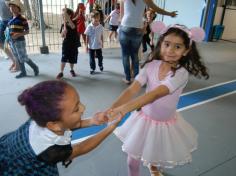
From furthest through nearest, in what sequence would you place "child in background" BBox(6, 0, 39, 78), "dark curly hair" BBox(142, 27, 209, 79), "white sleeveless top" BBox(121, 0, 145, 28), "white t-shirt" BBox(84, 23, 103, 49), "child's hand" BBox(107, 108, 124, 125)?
"white t-shirt" BBox(84, 23, 103, 49) < "child in background" BBox(6, 0, 39, 78) < "white sleeveless top" BBox(121, 0, 145, 28) < "dark curly hair" BBox(142, 27, 209, 79) < "child's hand" BBox(107, 108, 124, 125)

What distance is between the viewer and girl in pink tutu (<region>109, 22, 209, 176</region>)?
1626 millimetres

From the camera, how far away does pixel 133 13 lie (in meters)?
3.52

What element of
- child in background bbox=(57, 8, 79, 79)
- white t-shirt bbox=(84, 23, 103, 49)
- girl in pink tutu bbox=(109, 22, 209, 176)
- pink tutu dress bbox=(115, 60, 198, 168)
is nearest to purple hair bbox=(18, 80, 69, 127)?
girl in pink tutu bbox=(109, 22, 209, 176)

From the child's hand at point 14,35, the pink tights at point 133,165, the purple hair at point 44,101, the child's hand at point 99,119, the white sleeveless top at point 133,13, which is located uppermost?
the white sleeveless top at point 133,13

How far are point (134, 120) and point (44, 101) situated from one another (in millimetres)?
917

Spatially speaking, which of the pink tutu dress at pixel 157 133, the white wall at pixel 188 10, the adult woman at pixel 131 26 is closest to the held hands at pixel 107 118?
the pink tutu dress at pixel 157 133

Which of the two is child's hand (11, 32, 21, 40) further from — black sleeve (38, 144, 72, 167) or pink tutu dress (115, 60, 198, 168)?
black sleeve (38, 144, 72, 167)

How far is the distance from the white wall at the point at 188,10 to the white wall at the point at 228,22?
26.0 inches

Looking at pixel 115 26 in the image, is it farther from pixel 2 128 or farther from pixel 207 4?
pixel 2 128

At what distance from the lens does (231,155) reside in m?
2.44

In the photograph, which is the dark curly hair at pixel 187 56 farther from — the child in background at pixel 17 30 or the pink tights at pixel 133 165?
the child in background at pixel 17 30

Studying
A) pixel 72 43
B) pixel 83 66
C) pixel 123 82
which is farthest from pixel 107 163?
pixel 83 66

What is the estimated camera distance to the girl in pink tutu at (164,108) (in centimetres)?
163

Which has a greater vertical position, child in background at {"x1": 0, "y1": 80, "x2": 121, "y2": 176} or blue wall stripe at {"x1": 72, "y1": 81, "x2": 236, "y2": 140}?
child in background at {"x1": 0, "y1": 80, "x2": 121, "y2": 176}
